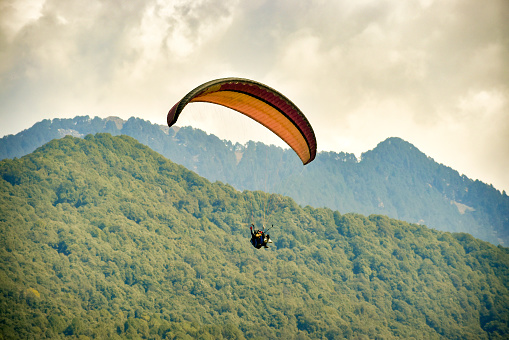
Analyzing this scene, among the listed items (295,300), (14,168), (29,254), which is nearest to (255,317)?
(295,300)

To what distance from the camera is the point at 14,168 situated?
194375 millimetres

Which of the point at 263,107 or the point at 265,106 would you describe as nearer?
the point at 265,106

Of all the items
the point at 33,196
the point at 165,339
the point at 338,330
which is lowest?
the point at 165,339

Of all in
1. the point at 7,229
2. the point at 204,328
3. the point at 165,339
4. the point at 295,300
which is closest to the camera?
the point at 165,339

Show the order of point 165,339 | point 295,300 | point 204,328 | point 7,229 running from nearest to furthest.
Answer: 1. point 165,339
2. point 204,328
3. point 7,229
4. point 295,300

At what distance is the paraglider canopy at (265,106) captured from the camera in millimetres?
28109

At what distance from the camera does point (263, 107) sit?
3175 cm

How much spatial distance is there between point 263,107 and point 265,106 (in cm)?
21

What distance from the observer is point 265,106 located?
104 ft

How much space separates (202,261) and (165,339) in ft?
172

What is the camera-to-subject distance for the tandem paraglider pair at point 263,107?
28.2 m

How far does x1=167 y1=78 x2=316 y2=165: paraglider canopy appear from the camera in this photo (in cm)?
2811

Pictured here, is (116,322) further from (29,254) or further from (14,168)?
(14,168)

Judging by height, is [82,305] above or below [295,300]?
below
